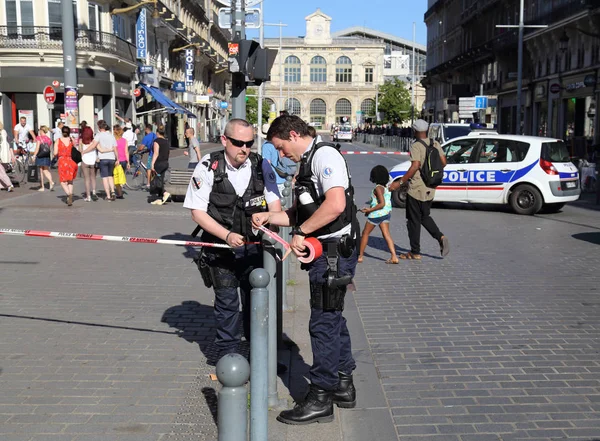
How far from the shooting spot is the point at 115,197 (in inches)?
690

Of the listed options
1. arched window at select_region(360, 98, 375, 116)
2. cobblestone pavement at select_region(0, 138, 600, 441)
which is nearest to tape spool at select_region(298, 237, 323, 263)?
cobblestone pavement at select_region(0, 138, 600, 441)

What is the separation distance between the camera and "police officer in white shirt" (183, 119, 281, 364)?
489cm

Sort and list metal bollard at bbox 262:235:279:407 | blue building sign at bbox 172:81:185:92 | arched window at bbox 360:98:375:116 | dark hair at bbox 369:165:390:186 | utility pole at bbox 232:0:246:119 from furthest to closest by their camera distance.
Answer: arched window at bbox 360:98:375:116, blue building sign at bbox 172:81:185:92, utility pole at bbox 232:0:246:119, dark hair at bbox 369:165:390:186, metal bollard at bbox 262:235:279:407

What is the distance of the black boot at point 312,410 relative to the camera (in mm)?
4404

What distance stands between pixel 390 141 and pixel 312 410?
173ft

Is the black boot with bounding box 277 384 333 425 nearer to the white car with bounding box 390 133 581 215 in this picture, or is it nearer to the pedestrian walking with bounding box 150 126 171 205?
the white car with bounding box 390 133 581 215

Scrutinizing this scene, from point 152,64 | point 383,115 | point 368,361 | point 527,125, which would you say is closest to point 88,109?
point 152,64

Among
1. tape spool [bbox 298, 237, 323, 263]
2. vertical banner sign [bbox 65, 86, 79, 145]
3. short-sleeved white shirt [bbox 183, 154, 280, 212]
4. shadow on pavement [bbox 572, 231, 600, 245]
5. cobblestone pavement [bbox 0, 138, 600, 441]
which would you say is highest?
vertical banner sign [bbox 65, 86, 79, 145]

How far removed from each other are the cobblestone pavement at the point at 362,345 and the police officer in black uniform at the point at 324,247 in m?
0.20

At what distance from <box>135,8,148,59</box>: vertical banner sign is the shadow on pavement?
108 feet

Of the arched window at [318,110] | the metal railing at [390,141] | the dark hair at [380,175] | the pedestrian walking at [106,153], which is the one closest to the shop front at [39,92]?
the pedestrian walking at [106,153]

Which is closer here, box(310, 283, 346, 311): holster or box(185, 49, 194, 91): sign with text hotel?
box(310, 283, 346, 311): holster

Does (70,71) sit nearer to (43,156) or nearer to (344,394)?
(43,156)

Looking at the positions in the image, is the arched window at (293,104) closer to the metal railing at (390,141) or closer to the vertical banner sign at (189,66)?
the metal railing at (390,141)
